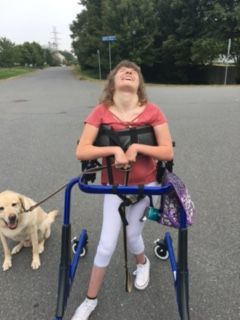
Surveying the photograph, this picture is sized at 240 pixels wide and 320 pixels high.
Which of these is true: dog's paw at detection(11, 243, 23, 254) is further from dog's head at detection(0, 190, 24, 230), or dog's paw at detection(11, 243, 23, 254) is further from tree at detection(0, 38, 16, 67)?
tree at detection(0, 38, 16, 67)

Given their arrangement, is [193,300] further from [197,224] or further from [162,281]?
[197,224]

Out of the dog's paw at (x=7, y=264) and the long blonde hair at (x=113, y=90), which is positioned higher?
the long blonde hair at (x=113, y=90)

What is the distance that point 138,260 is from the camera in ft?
9.62

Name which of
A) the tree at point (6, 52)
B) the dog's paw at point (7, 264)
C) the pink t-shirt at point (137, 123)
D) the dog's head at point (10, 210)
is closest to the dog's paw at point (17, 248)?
the dog's paw at point (7, 264)

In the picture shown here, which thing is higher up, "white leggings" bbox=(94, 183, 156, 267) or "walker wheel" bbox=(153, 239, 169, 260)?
"white leggings" bbox=(94, 183, 156, 267)

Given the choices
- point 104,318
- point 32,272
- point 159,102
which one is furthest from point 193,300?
point 159,102

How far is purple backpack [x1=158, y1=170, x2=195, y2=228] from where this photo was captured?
2064 mm

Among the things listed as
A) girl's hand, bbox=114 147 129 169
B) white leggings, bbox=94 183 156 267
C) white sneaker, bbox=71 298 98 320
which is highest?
girl's hand, bbox=114 147 129 169

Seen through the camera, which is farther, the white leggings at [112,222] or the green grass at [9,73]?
the green grass at [9,73]

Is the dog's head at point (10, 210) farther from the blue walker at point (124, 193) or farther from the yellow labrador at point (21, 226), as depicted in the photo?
the blue walker at point (124, 193)

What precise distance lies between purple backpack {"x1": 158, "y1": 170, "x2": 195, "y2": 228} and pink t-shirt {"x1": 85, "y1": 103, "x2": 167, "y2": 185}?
0.17 m

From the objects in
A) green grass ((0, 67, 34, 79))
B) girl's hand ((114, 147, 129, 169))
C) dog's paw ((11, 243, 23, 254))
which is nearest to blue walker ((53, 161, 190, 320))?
girl's hand ((114, 147, 129, 169))

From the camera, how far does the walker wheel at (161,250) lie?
10.4 feet

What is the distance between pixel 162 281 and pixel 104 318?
62 cm
